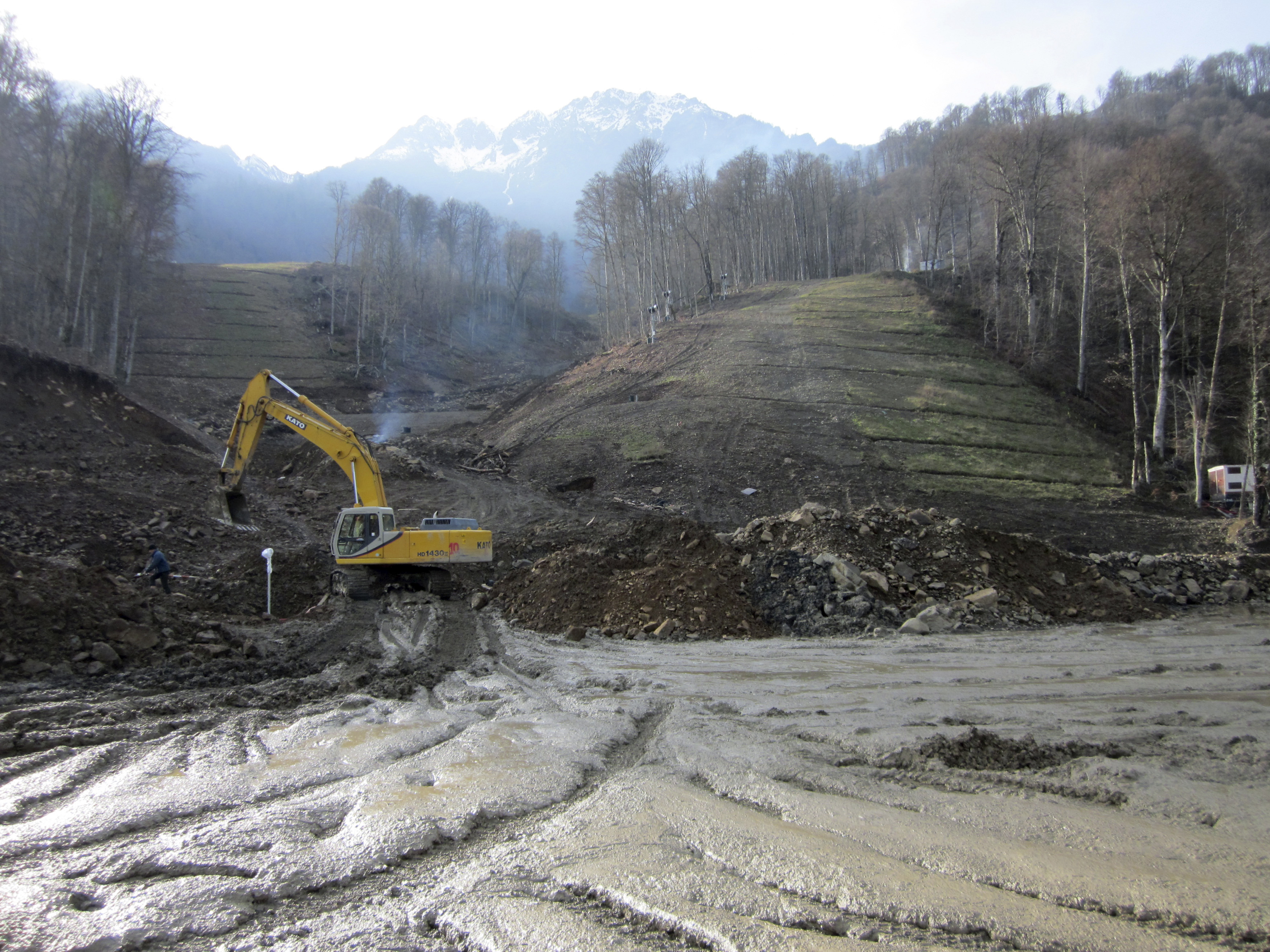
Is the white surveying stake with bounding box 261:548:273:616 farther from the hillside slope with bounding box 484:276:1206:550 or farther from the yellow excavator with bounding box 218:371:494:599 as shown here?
the hillside slope with bounding box 484:276:1206:550

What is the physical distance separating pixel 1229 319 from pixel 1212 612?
1843 centimetres

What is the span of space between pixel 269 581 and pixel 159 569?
7.26 ft

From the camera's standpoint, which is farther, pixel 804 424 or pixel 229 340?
pixel 229 340

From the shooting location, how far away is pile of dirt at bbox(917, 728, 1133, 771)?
5359 mm

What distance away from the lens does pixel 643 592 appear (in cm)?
1275

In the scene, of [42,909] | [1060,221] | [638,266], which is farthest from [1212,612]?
[638,266]

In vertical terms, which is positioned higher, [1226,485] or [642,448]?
[642,448]

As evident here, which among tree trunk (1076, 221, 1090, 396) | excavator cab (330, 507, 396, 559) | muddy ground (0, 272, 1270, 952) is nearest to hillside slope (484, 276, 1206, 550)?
tree trunk (1076, 221, 1090, 396)

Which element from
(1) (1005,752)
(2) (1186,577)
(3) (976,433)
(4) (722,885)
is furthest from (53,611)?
(3) (976,433)

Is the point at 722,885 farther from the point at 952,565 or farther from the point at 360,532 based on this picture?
the point at 360,532

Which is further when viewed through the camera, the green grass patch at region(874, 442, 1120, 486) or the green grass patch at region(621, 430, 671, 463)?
the green grass patch at region(621, 430, 671, 463)

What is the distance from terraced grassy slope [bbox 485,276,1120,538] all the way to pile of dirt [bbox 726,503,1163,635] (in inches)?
342

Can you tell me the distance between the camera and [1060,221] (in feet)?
121

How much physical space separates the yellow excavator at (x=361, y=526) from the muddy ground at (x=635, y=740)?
0.85m
